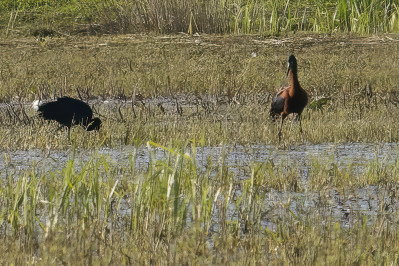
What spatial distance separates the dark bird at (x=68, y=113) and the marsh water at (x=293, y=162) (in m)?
0.73

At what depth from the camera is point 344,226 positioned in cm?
417

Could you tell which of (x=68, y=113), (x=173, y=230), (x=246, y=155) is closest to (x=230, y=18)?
(x=68, y=113)

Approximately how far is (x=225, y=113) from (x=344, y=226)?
18.5 ft

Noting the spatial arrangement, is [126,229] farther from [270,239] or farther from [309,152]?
[309,152]

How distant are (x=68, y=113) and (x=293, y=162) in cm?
264

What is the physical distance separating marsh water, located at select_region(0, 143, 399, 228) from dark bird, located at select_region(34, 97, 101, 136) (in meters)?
0.73

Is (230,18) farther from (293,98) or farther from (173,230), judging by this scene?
(173,230)

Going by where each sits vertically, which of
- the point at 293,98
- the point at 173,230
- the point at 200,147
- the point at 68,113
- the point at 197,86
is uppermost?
the point at 173,230

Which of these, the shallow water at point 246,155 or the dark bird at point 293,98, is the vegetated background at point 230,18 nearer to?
the dark bird at point 293,98

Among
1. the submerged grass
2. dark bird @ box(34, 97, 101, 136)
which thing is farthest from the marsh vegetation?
dark bird @ box(34, 97, 101, 136)

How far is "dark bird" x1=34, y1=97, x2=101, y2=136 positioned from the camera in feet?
25.8

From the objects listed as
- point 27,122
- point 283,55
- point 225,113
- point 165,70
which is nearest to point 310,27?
point 283,55

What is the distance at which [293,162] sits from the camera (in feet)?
21.2

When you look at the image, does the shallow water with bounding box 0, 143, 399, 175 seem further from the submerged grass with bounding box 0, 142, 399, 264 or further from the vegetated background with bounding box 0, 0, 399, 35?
the vegetated background with bounding box 0, 0, 399, 35
